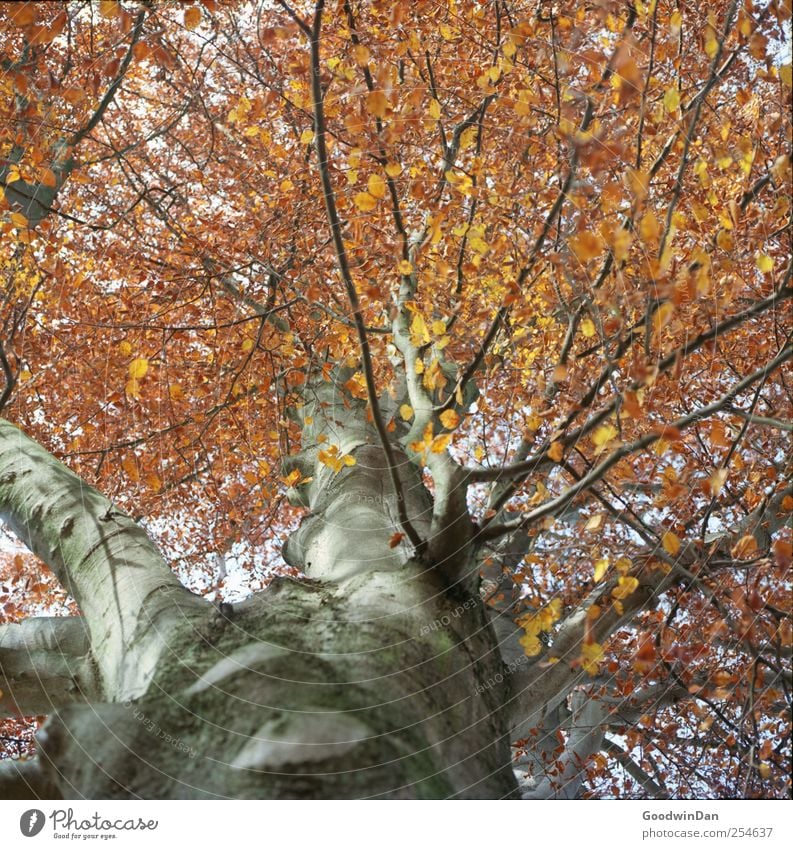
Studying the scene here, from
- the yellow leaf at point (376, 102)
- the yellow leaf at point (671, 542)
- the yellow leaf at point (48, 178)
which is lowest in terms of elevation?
the yellow leaf at point (671, 542)

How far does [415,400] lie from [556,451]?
869mm

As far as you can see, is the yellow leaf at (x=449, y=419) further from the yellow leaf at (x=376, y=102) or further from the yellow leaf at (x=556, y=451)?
the yellow leaf at (x=376, y=102)

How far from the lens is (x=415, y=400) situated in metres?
2.98

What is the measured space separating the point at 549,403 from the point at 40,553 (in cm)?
219

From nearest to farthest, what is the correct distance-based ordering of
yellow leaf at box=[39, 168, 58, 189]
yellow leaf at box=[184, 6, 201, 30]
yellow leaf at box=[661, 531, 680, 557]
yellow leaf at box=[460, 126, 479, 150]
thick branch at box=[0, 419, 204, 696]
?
thick branch at box=[0, 419, 204, 696], yellow leaf at box=[661, 531, 680, 557], yellow leaf at box=[184, 6, 201, 30], yellow leaf at box=[460, 126, 479, 150], yellow leaf at box=[39, 168, 58, 189]

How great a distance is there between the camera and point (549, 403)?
3371mm

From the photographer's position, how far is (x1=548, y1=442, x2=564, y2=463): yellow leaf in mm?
2207

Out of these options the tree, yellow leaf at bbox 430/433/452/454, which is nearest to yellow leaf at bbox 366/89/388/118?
the tree

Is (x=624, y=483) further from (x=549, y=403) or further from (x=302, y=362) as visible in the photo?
(x=302, y=362)

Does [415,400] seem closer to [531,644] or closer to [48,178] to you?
[531,644]

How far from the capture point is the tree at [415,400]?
200cm

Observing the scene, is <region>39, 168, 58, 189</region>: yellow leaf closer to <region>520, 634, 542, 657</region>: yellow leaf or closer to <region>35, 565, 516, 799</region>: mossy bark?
<region>35, 565, 516, 799</region>: mossy bark

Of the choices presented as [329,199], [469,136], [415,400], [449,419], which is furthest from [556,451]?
[469,136]

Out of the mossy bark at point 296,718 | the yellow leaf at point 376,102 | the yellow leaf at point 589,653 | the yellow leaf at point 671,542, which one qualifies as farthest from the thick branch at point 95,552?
the yellow leaf at point 376,102
